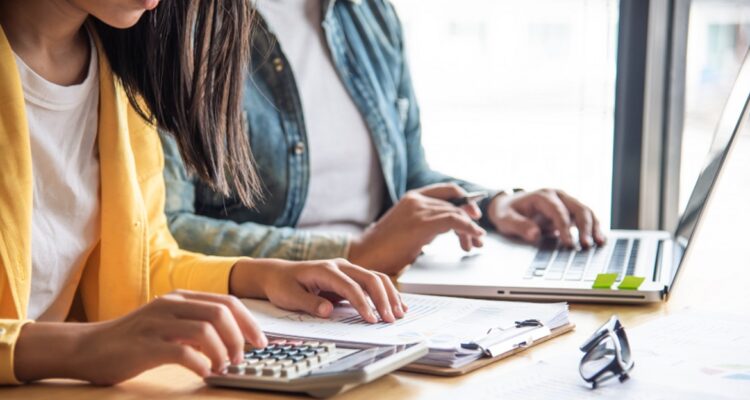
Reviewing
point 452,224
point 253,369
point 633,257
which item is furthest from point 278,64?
point 253,369

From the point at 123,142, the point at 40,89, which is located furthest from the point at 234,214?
the point at 40,89

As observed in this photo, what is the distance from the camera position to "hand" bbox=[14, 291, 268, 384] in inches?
33.2

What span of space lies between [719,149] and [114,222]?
2.68ft

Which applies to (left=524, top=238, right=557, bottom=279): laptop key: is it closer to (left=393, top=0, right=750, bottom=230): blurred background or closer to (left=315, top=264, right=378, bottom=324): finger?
(left=315, top=264, right=378, bottom=324): finger

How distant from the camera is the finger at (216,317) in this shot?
0.85 meters

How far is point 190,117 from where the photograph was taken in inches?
53.1

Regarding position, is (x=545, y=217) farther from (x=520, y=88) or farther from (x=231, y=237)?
(x=520, y=88)

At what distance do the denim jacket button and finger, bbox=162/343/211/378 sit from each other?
0.89m

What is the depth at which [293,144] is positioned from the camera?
1671 mm

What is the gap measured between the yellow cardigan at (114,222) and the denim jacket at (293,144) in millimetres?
153

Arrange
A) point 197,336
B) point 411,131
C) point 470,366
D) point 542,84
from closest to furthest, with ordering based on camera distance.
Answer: point 197,336 < point 470,366 < point 411,131 < point 542,84

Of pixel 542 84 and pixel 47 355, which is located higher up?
pixel 542 84

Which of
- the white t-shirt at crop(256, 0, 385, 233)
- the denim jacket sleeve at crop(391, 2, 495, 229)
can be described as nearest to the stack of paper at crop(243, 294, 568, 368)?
the white t-shirt at crop(256, 0, 385, 233)

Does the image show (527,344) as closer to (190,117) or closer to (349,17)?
(190,117)
